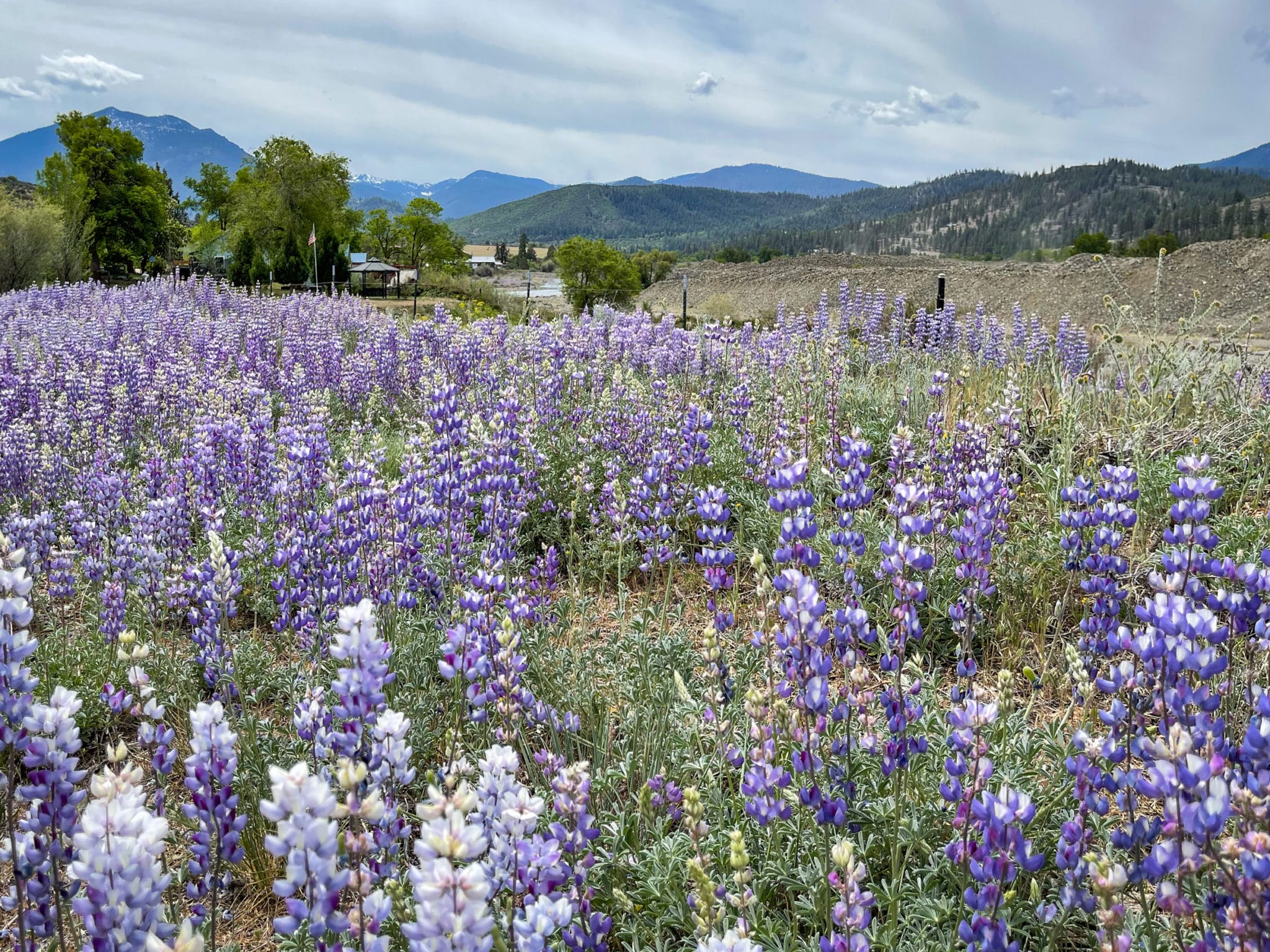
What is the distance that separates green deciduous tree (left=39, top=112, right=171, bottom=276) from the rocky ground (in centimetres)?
3412

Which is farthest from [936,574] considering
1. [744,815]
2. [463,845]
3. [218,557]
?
[463,845]

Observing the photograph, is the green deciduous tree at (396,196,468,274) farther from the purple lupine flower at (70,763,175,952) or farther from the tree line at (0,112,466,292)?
the purple lupine flower at (70,763,175,952)

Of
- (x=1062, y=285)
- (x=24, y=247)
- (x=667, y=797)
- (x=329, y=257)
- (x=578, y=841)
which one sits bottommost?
(x=667, y=797)

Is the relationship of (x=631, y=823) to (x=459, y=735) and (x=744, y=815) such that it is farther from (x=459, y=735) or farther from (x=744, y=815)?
(x=459, y=735)

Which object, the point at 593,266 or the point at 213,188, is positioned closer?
the point at 213,188

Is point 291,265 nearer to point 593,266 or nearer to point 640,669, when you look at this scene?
point 593,266

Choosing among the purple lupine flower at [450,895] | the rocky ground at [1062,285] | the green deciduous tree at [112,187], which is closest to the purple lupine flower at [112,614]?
the purple lupine flower at [450,895]

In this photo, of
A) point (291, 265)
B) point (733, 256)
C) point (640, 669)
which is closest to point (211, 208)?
point (291, 265)

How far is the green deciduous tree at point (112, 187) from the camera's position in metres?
49.4

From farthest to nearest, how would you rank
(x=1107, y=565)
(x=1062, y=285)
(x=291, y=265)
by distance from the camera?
(x=291, y=265)
(x=1062, y=285)
(x=1107, y=565)

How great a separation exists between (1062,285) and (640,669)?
33491 millimetres

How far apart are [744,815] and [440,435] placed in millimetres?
2591

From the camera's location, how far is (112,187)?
50.8 metres

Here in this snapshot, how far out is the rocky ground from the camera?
2809cm
